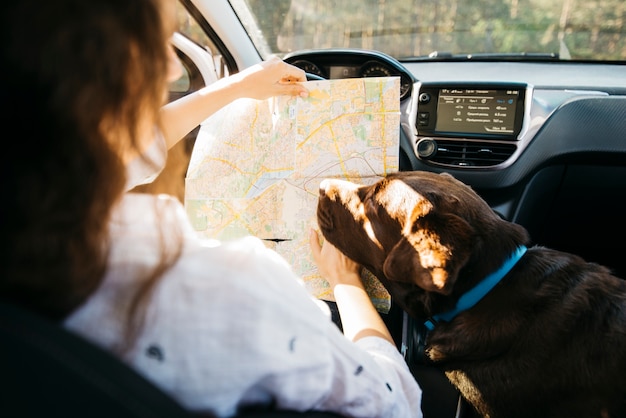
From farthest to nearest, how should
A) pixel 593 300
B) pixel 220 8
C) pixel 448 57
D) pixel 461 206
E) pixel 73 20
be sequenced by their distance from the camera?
1. pixel 448 57
2. pixel 220 8
3. pixel 461 206
4. pixel 593 300
5. pixel 73 20

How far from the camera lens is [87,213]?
2.50 ft

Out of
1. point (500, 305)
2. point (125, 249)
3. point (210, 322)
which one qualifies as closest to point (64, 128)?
point (125, 249)

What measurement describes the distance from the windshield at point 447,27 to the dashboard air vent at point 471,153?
1.49 meters

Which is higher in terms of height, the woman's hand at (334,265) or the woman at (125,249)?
the woman at (125,249)

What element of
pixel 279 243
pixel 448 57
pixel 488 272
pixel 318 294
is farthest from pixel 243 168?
pixel 448 57

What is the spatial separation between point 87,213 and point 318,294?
153 centimetres

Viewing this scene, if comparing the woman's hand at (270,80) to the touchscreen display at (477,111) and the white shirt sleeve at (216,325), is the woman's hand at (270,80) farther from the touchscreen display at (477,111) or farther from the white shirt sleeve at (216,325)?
the white shirt sleeve at (216,325)

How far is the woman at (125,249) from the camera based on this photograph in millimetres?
686

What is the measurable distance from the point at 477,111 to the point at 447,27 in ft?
7.29

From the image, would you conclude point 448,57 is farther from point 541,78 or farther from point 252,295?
point 252,295

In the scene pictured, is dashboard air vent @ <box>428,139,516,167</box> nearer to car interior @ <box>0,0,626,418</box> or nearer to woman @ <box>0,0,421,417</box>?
car interior @ <box>0,0,626,418</box>

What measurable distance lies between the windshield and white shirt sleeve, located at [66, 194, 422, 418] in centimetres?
288

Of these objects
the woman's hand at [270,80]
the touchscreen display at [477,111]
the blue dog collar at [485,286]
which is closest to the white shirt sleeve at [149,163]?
the woman's hand at [270,80]

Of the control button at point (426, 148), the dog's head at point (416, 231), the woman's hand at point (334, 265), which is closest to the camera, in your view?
the dog's head at point (416, 231)
